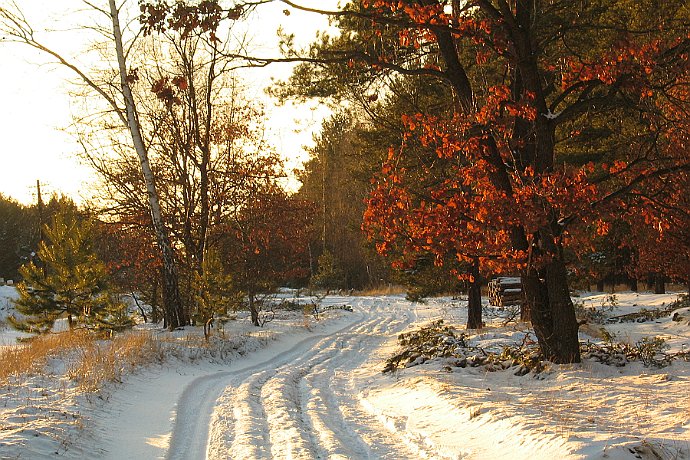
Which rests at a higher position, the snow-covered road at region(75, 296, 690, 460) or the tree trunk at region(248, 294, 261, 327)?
the tree trunk at region(248, 294, 261, 327)

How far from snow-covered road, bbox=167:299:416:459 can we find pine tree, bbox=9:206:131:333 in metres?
5.70

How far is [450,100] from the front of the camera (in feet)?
52.2

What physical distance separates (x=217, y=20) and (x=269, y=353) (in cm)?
1014

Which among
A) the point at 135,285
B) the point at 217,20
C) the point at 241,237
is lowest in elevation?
the point at 135,285

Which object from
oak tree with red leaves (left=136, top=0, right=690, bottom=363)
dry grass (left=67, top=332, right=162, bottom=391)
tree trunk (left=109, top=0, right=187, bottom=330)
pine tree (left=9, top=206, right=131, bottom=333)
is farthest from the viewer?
pine tree (left=9, top=206, right=131, bottom=333)

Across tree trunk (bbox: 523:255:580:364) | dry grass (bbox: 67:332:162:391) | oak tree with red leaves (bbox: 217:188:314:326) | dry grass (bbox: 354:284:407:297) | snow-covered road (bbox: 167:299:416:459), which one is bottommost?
snow-covered road (bbox: 167:299:416:459)

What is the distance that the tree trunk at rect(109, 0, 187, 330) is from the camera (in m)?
16.5

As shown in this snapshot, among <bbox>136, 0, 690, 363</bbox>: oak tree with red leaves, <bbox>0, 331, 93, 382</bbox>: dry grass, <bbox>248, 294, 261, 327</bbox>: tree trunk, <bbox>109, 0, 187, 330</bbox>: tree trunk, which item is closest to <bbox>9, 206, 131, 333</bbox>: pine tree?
<bbox>109, 0, 187, 330</bbox>: tree trunk

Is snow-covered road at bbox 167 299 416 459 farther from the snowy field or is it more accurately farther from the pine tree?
the pine tree

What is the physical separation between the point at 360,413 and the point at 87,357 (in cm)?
576

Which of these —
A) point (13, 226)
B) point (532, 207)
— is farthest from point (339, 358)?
point (13, 226)

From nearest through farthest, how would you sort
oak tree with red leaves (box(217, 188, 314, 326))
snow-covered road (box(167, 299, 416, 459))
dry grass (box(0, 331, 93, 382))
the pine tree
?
snow-covered road (box(167, 299, 416, 459)), dry grass (box(0, 331, 93, 382)), the pine tree, oak tree with red leaves (box(217, 188, 314, 326))

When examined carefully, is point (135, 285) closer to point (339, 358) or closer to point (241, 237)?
point (241, 237)

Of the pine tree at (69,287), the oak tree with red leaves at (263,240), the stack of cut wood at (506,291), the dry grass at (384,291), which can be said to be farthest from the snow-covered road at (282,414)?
the dry grass at (384,291)
